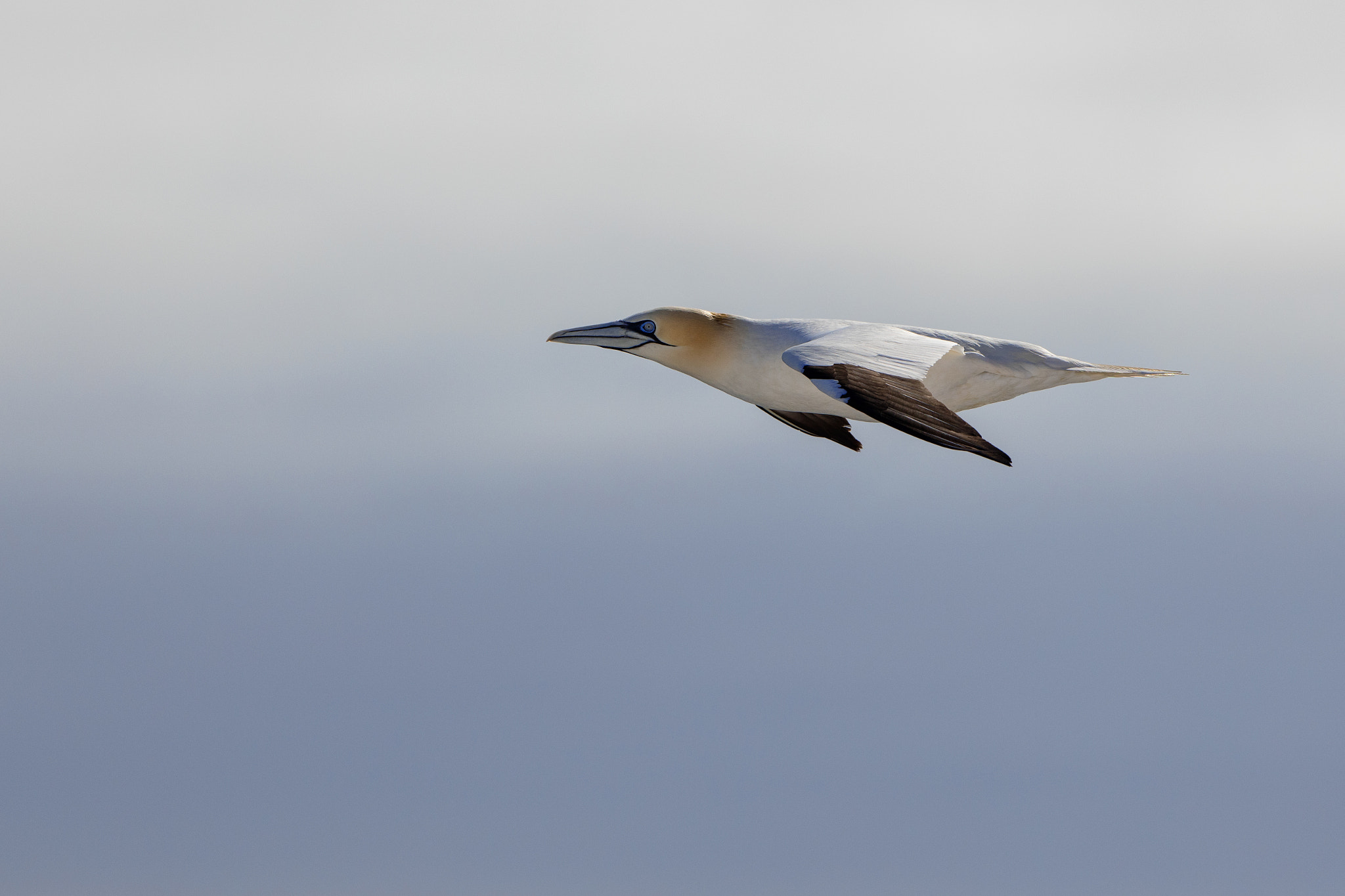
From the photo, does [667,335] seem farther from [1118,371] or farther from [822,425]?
[1118,371]

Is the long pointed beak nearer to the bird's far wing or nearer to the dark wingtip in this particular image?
the bird's far wing

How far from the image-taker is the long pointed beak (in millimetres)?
23141

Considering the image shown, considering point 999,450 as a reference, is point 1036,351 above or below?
above

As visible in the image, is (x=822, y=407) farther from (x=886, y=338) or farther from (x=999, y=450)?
(x=999, y=450)

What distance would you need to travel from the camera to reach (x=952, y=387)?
22.5 meters

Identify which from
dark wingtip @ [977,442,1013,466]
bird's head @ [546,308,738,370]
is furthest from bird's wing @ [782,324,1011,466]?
bird's head @ [546,308,738,370]

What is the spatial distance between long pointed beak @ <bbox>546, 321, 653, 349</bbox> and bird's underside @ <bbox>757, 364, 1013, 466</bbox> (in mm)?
4851

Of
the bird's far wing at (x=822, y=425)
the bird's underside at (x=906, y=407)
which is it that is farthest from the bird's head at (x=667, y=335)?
the bird's underside at (x=906, y=407)

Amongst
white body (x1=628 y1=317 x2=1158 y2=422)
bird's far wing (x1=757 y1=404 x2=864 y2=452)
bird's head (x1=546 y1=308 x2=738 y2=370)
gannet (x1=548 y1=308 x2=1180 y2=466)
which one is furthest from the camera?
bird's far wing (x1=757 y1=404 x2=864 y2=452)

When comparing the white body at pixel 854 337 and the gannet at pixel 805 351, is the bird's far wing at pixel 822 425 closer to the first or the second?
the gannet at pixel 805 351

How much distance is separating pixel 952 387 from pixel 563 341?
657cm

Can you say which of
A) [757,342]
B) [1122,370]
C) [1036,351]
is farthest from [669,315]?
[1122,370]

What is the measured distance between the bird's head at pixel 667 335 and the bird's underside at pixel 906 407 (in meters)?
3.82

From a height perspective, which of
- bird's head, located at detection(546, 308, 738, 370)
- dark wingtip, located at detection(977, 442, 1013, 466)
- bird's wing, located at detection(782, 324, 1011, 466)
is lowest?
dark wingtip, located at detection(977, 442, 1013, 466)
